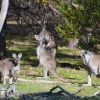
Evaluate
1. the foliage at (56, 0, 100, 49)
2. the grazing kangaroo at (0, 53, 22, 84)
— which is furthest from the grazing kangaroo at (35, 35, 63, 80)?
the grazing kangaroo at (0, 53, 22, 84)

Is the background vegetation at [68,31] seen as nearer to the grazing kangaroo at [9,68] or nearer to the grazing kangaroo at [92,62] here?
the grazing kangaroo at [9,68]

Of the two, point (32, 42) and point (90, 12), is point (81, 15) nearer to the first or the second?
point (90, 12)

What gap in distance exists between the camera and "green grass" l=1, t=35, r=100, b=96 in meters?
11.4

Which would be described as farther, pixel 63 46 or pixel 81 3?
pixel 63 46

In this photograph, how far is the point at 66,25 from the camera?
1434 centimetres

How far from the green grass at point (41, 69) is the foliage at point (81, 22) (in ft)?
3.96

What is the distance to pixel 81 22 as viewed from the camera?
14.3m

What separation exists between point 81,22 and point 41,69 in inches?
91.9

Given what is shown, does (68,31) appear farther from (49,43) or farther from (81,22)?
(49,43)

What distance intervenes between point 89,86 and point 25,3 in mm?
8080

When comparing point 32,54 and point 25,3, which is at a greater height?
point 25,3

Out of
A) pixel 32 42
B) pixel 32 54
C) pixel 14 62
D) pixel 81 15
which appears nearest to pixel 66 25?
pixel 81 15

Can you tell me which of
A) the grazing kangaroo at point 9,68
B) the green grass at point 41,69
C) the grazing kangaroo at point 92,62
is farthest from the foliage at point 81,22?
the grazing kangaroo at point 9,68

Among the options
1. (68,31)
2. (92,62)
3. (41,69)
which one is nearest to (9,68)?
(92,62)
